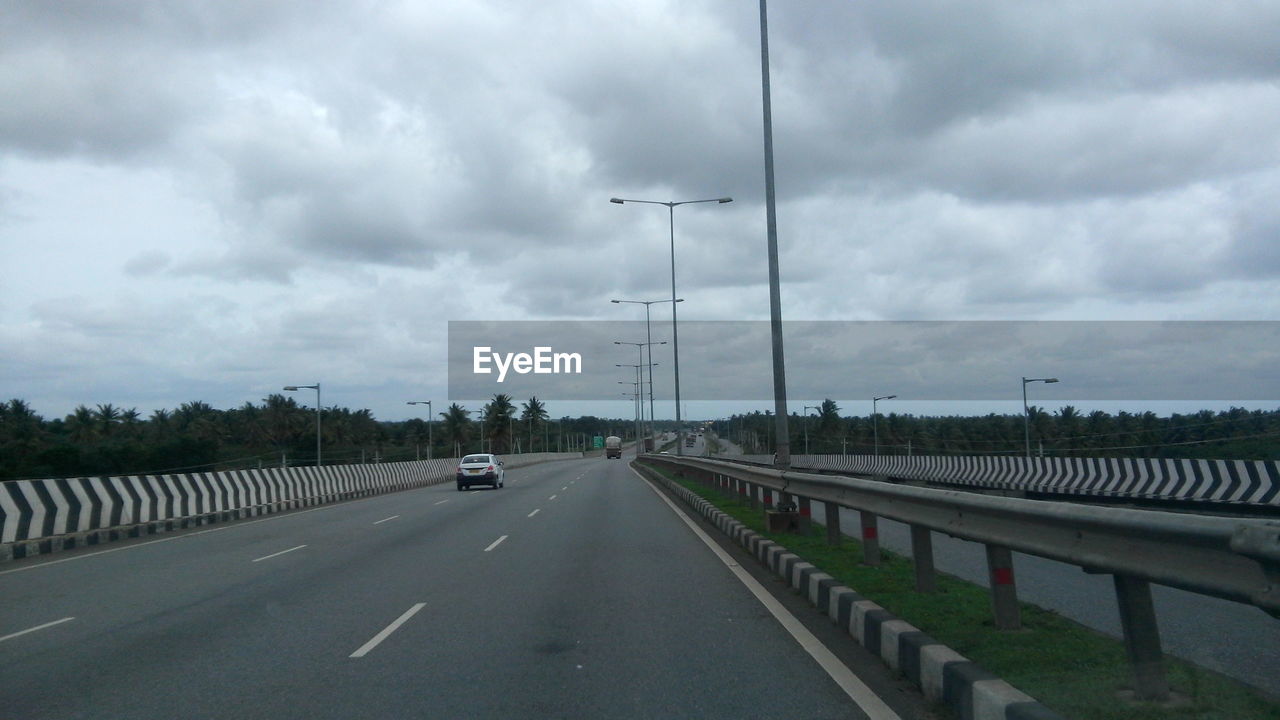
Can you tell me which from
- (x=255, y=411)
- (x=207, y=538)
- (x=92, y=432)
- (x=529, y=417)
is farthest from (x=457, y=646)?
(x=529, y=417)

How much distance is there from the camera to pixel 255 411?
9056cm

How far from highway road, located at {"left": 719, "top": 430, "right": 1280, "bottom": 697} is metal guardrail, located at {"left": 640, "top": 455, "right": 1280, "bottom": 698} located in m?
1.02

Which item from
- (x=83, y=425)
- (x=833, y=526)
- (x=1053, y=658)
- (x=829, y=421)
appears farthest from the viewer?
(x=829, y=421)

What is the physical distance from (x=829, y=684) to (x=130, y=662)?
5496 mm

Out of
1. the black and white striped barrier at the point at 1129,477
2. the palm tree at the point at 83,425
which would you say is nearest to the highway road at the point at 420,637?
the black and white striped barrier at the point at 1129,477

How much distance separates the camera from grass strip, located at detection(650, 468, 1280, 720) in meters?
4.98

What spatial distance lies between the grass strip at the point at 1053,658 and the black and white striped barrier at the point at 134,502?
49.8ft

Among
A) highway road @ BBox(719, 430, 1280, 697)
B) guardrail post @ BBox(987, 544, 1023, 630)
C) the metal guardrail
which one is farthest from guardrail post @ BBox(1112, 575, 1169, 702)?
guardrail post @ BBox(987, 544, 1023, 630)

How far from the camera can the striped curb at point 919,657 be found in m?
5.30

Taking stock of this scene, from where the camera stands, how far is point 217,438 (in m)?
87.5

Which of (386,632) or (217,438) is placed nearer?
(386,632)

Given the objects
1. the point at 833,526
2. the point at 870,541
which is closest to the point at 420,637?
the point at 870,541

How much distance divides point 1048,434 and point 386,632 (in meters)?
77.0

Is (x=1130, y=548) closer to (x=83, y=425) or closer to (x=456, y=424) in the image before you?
(x=83, y=425)
